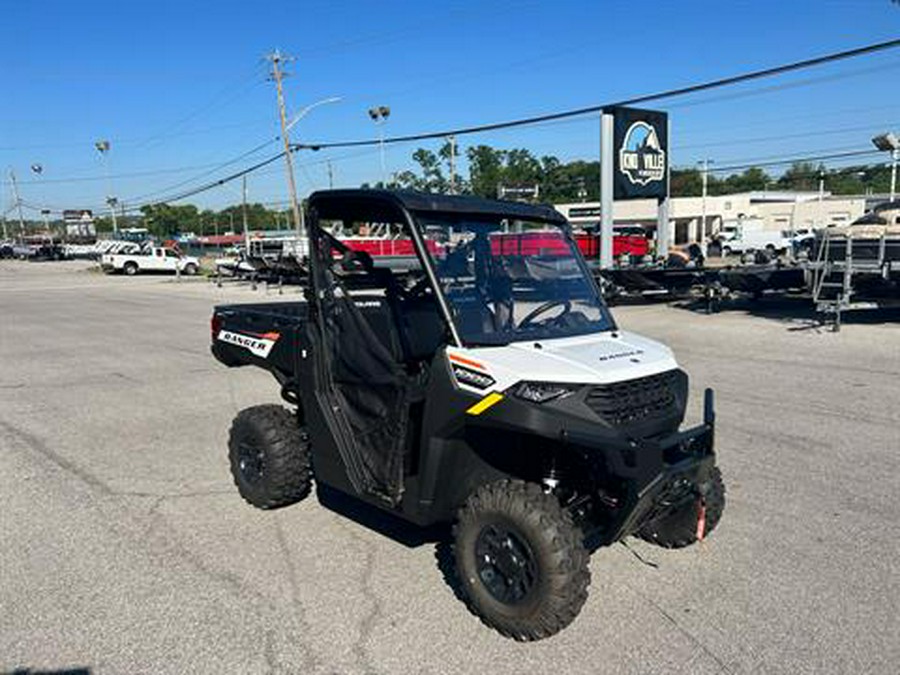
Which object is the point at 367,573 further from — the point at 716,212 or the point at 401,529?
the point at 716,212

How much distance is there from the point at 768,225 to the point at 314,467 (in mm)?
80564

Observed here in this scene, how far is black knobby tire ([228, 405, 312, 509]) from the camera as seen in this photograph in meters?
4.86

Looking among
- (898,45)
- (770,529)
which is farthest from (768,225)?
(770,529)

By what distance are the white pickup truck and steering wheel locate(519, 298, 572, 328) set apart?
143ft

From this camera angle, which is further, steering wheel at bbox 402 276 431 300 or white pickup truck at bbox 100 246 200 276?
white pickup truck at bbox 100 246 200 276

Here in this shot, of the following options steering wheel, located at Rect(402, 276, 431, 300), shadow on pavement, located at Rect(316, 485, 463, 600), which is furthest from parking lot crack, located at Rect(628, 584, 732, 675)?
steering wheel, located at Rect(402, 276, 431, 300)

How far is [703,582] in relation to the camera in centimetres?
396

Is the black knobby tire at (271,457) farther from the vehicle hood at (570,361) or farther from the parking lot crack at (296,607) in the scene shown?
the vehicle hood at (570,361)

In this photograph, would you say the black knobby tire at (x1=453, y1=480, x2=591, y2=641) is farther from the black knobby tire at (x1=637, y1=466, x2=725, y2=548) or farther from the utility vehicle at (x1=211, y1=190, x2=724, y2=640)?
the black knobby tire at (x1=637, y1=466, x2=725, y2=548)

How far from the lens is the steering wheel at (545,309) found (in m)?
3.89

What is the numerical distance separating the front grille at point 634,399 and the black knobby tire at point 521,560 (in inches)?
18.7

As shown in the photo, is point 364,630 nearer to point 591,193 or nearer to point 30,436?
point 30,436

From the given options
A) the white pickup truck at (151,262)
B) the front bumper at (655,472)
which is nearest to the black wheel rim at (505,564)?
the front bumper at (655,472)

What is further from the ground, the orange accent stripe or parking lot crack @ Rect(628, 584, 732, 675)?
the orange accent stripe
